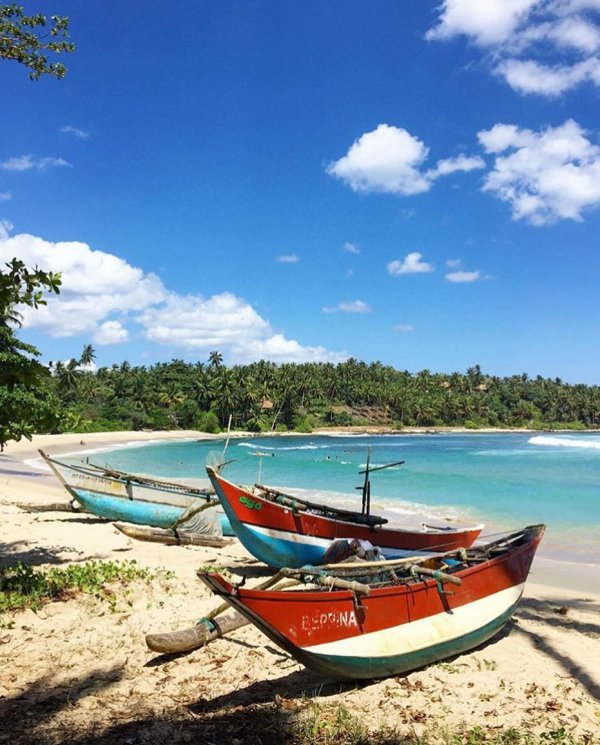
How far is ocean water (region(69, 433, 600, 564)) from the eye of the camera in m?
20.3

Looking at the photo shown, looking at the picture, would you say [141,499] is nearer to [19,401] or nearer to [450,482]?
[19,401]

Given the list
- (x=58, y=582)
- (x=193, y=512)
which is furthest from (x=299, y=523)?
(x=58, y=582)

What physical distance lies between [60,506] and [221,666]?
39.2 ft

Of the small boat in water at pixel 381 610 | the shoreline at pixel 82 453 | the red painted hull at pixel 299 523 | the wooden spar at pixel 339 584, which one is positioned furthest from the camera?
the shoreline at pixel 82 453

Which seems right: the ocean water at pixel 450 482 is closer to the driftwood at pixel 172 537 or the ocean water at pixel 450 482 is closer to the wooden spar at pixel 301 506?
the wooden spar at pixel 301 506

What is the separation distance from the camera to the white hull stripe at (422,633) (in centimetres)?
547

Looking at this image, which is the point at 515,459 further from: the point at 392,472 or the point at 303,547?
the point at 303,547

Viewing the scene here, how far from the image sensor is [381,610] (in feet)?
18.9

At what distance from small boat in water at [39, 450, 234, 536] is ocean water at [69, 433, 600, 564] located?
174 cm

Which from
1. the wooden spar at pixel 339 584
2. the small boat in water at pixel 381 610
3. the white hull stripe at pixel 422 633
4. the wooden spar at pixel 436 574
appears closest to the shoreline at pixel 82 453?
the white hull stripe at pixel 422 633

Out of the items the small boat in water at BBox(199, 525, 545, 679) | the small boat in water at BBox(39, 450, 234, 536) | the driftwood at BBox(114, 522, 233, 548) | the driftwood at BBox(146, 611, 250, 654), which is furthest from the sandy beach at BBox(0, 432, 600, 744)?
the small boat in water at BBox(39, 450, 234, 536)

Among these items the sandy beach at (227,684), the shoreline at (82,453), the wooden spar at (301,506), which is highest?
the wooden spar at (301,506)

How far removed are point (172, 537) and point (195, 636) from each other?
22.6 feet

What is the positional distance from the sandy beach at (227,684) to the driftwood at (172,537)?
399 cm
